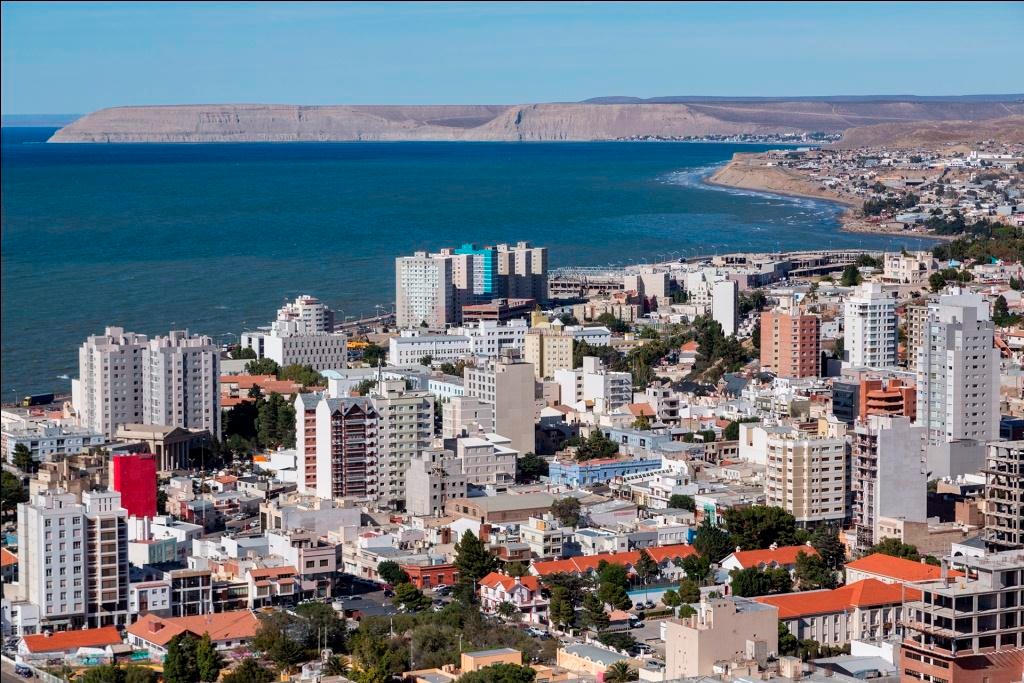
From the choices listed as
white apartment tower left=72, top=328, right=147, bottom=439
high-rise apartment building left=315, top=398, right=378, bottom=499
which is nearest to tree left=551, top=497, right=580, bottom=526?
high-rise apartment building left=315, top=398, right=378, bottom=499

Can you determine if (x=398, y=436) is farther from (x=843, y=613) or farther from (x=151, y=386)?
(x=843, y=613)

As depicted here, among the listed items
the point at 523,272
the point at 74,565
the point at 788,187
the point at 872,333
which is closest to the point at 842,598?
the point at 74,565

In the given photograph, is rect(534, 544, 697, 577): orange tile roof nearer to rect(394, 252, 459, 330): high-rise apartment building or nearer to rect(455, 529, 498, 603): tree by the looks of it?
rect(455, 529, 498, 603): tree

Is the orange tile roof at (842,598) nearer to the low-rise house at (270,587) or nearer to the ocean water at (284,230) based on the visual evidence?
the low-rise house at (270,587)

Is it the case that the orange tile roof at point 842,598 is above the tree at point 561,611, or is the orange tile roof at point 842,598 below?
above

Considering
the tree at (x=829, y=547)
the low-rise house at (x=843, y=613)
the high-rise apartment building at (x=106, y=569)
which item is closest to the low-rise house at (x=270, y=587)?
the high-rise apartment building at (x=106, y=569)

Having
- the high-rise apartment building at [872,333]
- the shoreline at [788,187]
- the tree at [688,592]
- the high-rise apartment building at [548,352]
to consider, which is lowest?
the tree at [688,592]
